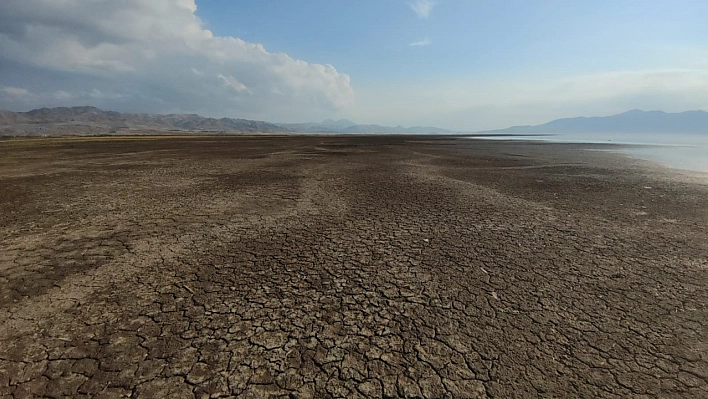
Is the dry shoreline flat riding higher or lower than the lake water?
lower

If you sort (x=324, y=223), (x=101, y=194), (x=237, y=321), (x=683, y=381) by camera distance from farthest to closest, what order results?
(x=101, y=194) < (x=324, y=223) < (x=237, y=321) < (x=683, y=381)

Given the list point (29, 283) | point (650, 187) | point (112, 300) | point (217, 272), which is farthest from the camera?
point (650, 187)

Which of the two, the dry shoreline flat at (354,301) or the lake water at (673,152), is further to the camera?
the lake water at (673,152)

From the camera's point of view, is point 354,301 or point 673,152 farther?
point 673,152

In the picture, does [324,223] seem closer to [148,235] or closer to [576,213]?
[148,235]

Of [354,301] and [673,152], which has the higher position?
[673,152]

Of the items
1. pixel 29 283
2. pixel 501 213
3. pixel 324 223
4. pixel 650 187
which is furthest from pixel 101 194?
pixel 650 187

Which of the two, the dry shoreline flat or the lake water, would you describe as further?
the lake water

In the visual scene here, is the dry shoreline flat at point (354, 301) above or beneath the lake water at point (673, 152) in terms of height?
beneath
